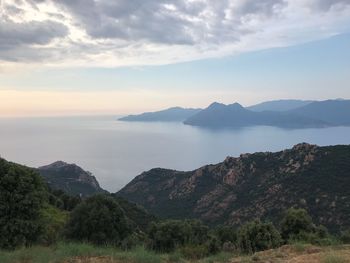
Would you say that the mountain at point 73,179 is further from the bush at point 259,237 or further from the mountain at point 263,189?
the bush at point 259,237

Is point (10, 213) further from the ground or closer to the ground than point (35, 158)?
further from the ground

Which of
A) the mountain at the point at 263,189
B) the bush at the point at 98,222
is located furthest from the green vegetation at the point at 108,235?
the mountain at the point at 263,189

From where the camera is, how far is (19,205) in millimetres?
12773

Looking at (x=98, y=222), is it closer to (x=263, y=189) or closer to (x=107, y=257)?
(x=107, y=257)

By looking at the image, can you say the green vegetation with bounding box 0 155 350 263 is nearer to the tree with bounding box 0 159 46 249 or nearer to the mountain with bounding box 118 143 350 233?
the tree with bounding box 0 159 46 249

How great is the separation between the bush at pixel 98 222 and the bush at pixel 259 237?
256 inches

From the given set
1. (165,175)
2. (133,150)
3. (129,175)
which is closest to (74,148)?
(133,150)

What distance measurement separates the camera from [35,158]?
5369 inches

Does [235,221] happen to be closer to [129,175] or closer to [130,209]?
[130,209]

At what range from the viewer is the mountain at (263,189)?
36438mm

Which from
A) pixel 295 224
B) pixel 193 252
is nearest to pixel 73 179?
pixel 295 224

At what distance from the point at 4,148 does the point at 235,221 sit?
5786 inches

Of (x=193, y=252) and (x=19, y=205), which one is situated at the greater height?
(x=193, y=252)

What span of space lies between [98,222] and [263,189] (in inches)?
1211
